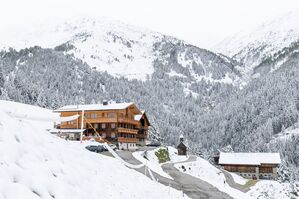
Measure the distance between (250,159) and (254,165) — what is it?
2129 mm

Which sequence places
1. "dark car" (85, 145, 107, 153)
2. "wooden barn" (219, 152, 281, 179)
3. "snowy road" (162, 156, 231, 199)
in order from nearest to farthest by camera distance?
"snowy road" (162, 156, 231, 199), "dark car" (85, 145, 107, 153), "wooden barn" (219, 152, 281, 179)

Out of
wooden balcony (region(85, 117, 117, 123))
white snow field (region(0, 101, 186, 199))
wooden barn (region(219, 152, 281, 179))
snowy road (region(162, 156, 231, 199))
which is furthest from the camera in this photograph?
wooden barn (region(219, 152, 281, 179))

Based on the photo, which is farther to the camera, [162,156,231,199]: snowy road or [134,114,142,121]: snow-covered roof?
[134,114,142,121]: snow-covered roof

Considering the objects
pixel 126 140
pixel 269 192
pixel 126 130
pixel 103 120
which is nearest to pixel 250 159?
pixel 126 140

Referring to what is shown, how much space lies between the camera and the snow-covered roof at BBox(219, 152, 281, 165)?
3922 inches

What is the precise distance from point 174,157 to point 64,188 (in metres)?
63.8

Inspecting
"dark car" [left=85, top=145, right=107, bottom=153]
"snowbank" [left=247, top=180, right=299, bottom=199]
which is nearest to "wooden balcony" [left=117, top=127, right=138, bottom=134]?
"dark car" [left=85, top=145, right=107, bottom=153]

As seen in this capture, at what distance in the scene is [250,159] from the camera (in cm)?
10188

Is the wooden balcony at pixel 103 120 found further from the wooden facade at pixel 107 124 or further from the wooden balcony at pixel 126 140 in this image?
the wooden balcony at pixel 126 140

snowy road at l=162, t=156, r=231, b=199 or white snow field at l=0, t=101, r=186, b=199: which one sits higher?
white snow field at l=0, t=101, r=186, b=199

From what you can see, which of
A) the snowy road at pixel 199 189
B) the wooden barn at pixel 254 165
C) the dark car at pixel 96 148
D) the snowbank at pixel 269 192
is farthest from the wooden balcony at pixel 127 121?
the wooden barn at pixel 254 165

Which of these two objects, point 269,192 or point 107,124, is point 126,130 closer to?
point 107,124

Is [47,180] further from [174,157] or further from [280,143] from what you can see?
[280,143]

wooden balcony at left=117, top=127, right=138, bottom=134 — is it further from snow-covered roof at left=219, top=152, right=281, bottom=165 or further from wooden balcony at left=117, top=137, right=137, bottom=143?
snow-covered roof at left=219, top=152, right=281, bottom=165
